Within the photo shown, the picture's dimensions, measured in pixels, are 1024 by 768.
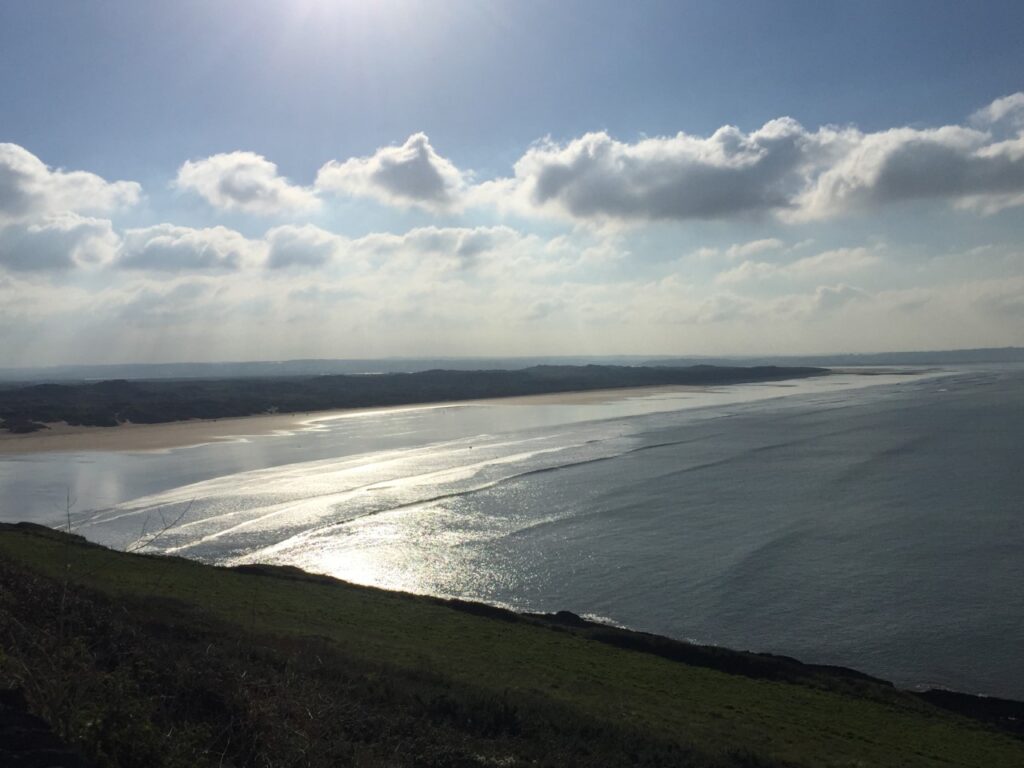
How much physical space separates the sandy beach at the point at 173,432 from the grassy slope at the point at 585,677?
44.2m

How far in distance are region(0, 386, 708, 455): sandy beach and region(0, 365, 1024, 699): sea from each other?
5.91 m

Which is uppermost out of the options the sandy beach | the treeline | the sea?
the treeline

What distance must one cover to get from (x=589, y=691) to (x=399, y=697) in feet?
13.5

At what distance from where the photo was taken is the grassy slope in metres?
12.2

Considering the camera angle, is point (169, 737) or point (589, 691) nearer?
point (169, 737)

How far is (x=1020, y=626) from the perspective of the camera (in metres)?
18.1

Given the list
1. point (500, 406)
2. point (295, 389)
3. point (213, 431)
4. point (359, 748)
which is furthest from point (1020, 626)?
point (295, 389)

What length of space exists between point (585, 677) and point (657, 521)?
51.2ft

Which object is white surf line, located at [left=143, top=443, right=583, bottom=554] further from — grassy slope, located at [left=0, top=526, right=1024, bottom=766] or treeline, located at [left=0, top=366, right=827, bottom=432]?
treeline, located at [left=0, top=366, right=827, bottom=432]

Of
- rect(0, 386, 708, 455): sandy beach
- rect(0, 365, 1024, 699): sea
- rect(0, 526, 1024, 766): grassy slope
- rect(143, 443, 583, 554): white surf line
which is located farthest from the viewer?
rect(0, 386, 708, 455): sandy beach

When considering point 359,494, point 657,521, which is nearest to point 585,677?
point 657,521

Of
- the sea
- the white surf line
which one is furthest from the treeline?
the white surf line

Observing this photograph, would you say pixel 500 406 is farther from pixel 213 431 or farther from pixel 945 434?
pixel 945 434

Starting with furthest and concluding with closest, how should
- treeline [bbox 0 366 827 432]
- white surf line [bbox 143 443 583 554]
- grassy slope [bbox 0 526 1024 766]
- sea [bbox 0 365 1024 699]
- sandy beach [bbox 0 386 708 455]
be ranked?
treeline [bbox 0 366 827 432] → sandy beach [bbox 0 386 708 455] → white surf line [bbox 143 443 583 554] → sea [bbox 0 365 1024 699] → grassy slope [bbox 0 526 1024 766]
